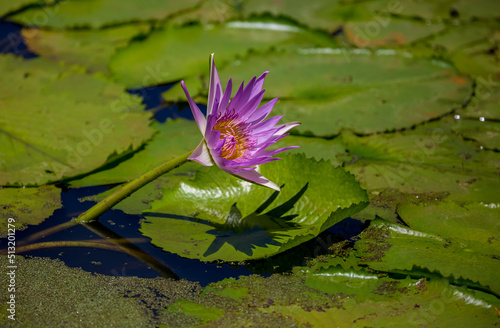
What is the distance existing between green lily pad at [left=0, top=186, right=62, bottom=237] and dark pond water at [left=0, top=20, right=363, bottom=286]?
42 mm

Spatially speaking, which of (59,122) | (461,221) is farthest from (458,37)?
(59,122)

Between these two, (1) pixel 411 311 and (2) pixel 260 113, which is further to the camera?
(2) pixel 260 113

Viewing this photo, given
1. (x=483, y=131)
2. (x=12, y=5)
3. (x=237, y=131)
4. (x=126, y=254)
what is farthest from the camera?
(x=12, y=5)

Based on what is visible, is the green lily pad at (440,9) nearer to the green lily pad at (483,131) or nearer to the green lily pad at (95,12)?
the green lily pad at (483,131)

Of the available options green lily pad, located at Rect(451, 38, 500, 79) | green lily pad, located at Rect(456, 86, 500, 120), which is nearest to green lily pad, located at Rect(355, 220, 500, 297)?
green lily pad, located at Rect(456, 86, 500, 120)

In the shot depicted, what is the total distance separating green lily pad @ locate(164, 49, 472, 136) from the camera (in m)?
3.38

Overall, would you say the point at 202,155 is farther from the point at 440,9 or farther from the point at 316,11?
the point at 440,9

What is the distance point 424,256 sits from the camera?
220 cm

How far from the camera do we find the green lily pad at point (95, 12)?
4527 millimetres

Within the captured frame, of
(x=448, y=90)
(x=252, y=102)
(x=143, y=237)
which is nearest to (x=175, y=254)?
(x=143, y=237)

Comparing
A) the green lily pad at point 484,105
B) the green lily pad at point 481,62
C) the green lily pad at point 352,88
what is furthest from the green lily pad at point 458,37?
the green lily pad at point 484,105

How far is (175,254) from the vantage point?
2.38 m

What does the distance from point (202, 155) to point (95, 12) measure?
3.25m

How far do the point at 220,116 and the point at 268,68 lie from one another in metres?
1.79
